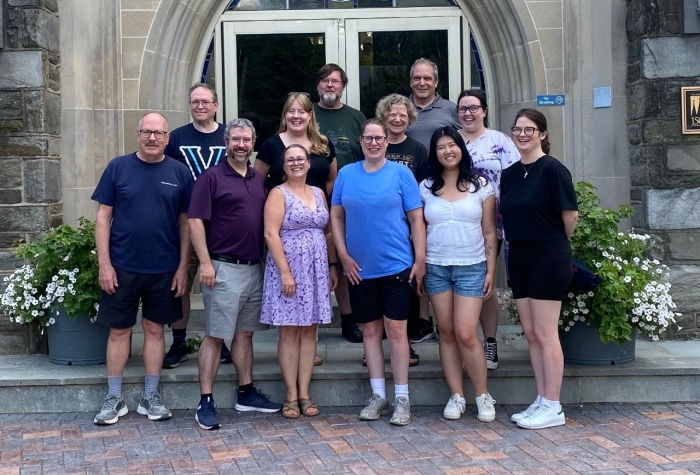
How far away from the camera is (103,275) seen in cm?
519

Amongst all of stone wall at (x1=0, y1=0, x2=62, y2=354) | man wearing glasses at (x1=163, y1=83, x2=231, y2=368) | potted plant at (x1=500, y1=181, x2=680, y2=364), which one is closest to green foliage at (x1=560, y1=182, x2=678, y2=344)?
potted plant at (x1=500, y1=181, x2=680, y2=364)

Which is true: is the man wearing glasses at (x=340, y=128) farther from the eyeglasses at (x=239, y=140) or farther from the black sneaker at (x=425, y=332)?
the eyeglasses at (x=239, y=140)

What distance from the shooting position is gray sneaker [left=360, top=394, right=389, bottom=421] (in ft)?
17.3

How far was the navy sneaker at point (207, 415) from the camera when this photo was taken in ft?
16.9


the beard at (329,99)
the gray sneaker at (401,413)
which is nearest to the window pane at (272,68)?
the beard at (329,99)

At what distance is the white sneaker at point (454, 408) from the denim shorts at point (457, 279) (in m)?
0.62

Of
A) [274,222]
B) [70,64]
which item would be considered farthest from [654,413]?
[70,64]

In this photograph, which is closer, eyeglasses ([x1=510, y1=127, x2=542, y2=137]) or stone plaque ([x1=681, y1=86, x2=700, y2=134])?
eyeglasses ([x1=510, y1=127, x2=542, y2=137])

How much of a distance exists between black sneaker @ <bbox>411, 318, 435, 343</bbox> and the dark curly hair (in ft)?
4.41

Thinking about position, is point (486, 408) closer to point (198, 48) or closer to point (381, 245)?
point (381, 245)

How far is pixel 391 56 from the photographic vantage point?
7.71m

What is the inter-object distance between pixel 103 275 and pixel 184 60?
2.74 meters

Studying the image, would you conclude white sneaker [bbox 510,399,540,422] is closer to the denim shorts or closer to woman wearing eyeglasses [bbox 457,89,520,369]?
woman wearing eyeglasses [bbox 457,89,520,369]

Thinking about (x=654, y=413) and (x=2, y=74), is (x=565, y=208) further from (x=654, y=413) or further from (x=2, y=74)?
(x=2, y=74)
